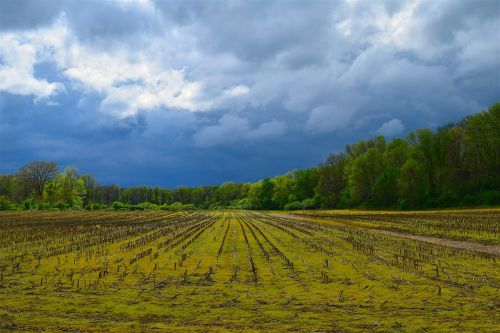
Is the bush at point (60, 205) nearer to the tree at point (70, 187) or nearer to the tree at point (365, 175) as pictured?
the tree at point (70, 187)

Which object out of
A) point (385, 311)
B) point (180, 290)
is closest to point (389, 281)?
point (385, 311)

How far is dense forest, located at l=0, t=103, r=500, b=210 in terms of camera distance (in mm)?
75688

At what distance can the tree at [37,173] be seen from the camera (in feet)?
443

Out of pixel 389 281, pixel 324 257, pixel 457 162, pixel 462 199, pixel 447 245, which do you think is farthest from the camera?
pixel 457 162

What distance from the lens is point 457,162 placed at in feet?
265

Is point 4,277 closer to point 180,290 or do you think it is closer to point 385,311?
point 180,290

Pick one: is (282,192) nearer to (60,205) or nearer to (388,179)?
(388,179)

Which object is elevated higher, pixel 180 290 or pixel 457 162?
pixel 457 162

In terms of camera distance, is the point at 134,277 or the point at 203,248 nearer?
the point at 134,277

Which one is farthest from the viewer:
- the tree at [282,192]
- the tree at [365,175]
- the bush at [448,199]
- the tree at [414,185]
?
the tree at [282,192]

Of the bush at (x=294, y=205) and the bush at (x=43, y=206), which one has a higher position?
the bush at (x=43, y=206)

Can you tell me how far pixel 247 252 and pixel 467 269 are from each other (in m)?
10.5

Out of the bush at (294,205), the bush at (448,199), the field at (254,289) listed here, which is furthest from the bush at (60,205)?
the field at (254,289)

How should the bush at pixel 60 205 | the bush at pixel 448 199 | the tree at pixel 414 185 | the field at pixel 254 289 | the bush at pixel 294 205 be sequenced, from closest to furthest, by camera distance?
the field at pixel 254 289, the bush at pixel 448 199, the tree at pixel 414 185, the bush at pixel 60 205, the bush at pixel 294 205
